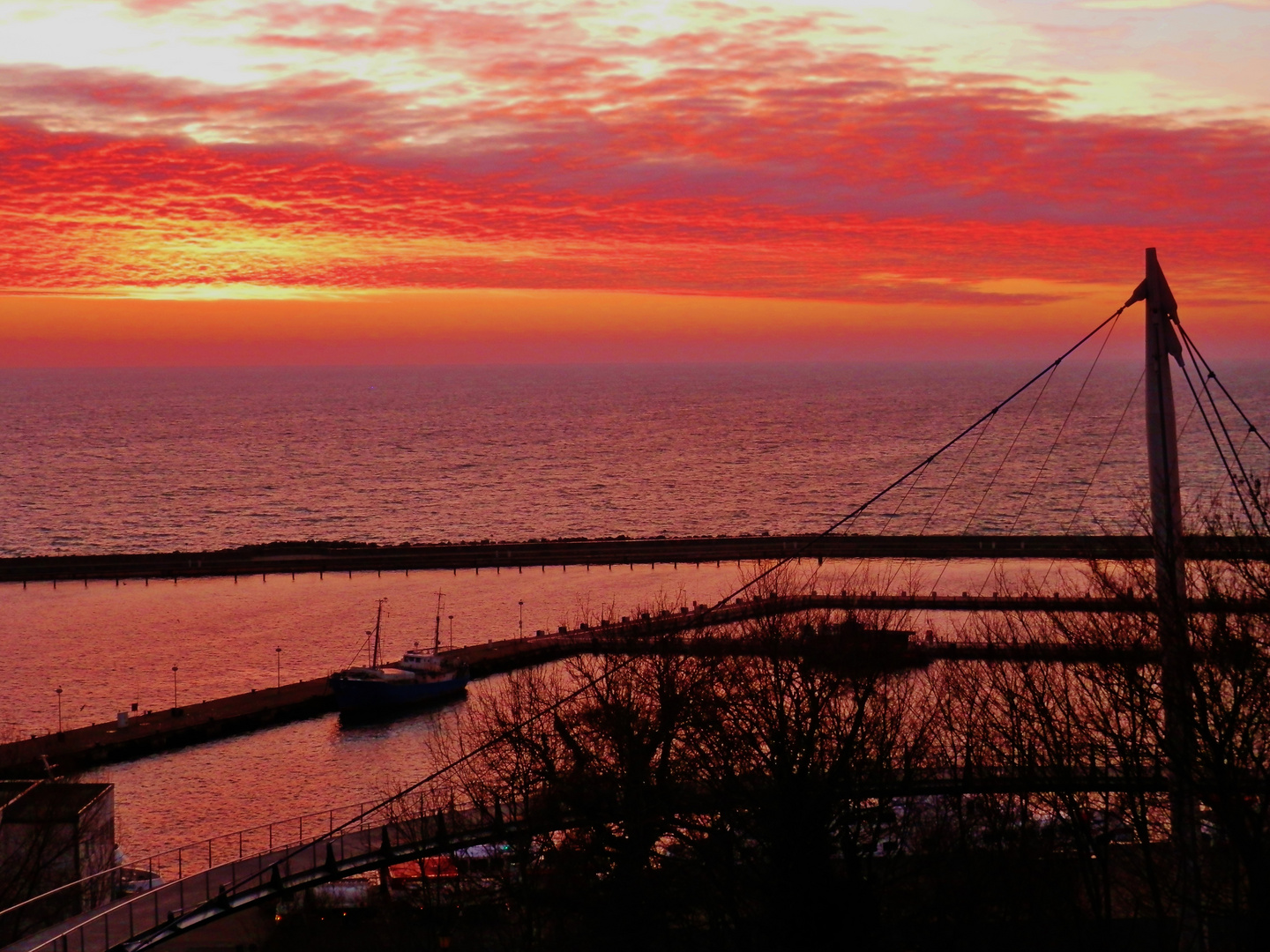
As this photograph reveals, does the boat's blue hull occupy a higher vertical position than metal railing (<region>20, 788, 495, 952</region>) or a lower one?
lower

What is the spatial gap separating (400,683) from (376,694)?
2.33 feet

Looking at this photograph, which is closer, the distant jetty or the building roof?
the building roof

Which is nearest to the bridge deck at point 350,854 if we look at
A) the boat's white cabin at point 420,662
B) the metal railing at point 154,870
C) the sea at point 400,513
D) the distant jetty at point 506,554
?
the metal railing at point 154,870

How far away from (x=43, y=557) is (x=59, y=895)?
43.7m

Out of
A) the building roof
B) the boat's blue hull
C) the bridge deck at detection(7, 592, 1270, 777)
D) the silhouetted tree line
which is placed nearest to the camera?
the silhouetted tree line

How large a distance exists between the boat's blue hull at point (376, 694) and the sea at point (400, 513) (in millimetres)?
601

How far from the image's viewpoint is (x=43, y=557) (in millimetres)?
54594

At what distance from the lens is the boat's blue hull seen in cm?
3180

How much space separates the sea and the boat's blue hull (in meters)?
0.60

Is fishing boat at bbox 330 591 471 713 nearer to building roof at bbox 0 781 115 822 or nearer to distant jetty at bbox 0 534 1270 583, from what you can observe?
building roof at bbox 0 781 115 822

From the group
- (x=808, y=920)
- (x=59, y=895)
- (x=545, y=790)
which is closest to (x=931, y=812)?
(x=808, y=920)

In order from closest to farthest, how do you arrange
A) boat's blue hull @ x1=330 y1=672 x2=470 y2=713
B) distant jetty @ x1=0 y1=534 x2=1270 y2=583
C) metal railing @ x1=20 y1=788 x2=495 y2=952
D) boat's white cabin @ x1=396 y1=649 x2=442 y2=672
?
1. metal railing @ x1=20 y1=788 x2=495 y2=952
2. boat's blue hull @ x1=330 y1=672 x2=470 y2=713
3. boat's white cabin @ x1=396 y1=649 x2=442 y2=672
4. distant jetty @ x1=0 y1=534 x2=1270 y2=583

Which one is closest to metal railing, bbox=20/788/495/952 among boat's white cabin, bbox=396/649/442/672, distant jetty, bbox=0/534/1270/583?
boat's white cabin, bbox=396/649/442/672

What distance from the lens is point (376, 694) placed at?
1259 inches
